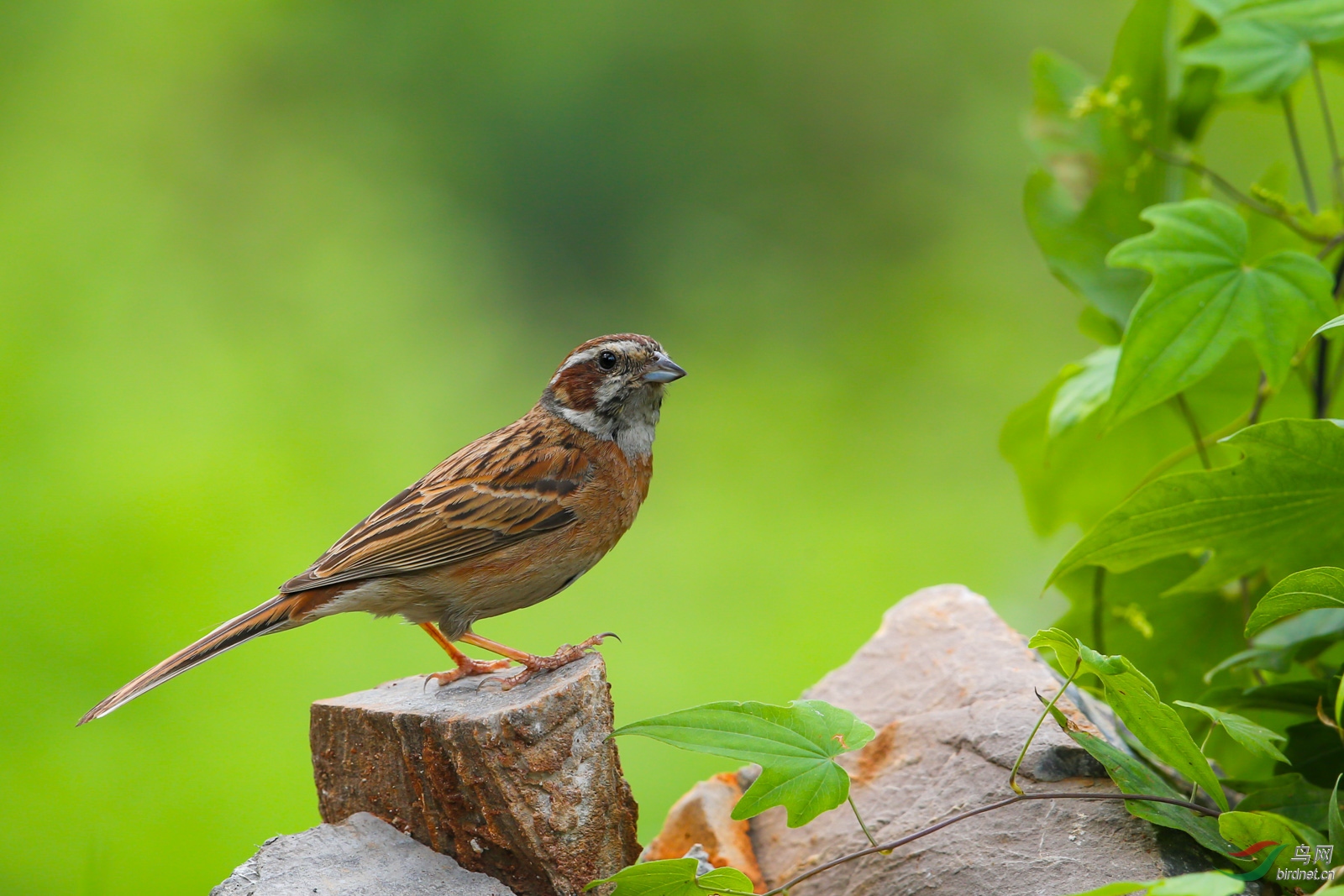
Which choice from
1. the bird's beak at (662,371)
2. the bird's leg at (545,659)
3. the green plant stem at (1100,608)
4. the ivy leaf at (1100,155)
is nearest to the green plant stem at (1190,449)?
the green plant stem at (1100,608)

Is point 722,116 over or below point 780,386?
over

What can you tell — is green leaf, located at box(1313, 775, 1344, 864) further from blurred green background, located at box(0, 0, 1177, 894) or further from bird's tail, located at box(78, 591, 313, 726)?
blurred green background, located at box(0, 0, 1177, 894)

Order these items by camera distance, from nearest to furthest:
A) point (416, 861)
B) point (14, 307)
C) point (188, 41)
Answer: point (416, 861)
point (14, 307)
point (188, 41)

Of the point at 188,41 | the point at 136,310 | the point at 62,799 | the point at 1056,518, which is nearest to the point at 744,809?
the point at 1056,518

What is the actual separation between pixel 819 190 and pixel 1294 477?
614 centimetres

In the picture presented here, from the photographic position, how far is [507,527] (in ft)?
9.24

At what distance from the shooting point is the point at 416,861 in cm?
230

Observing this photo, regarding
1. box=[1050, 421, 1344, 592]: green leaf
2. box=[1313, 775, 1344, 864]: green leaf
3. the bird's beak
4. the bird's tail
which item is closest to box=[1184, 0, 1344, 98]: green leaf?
box=[1050, 421, 1344, 592]: green leaf

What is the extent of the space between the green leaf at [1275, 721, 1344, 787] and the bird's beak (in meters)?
1.64

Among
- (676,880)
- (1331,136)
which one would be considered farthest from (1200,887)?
(1331,136)

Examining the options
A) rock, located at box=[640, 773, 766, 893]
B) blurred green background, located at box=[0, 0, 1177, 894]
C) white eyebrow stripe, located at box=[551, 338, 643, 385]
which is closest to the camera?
rock, located at box=[640, 773, 766, 893]

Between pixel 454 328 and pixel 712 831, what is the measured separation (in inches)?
185

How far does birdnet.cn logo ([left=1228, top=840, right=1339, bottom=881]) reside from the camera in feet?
6.24

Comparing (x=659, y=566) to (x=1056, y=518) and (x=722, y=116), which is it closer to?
(x=1056, y=518)
